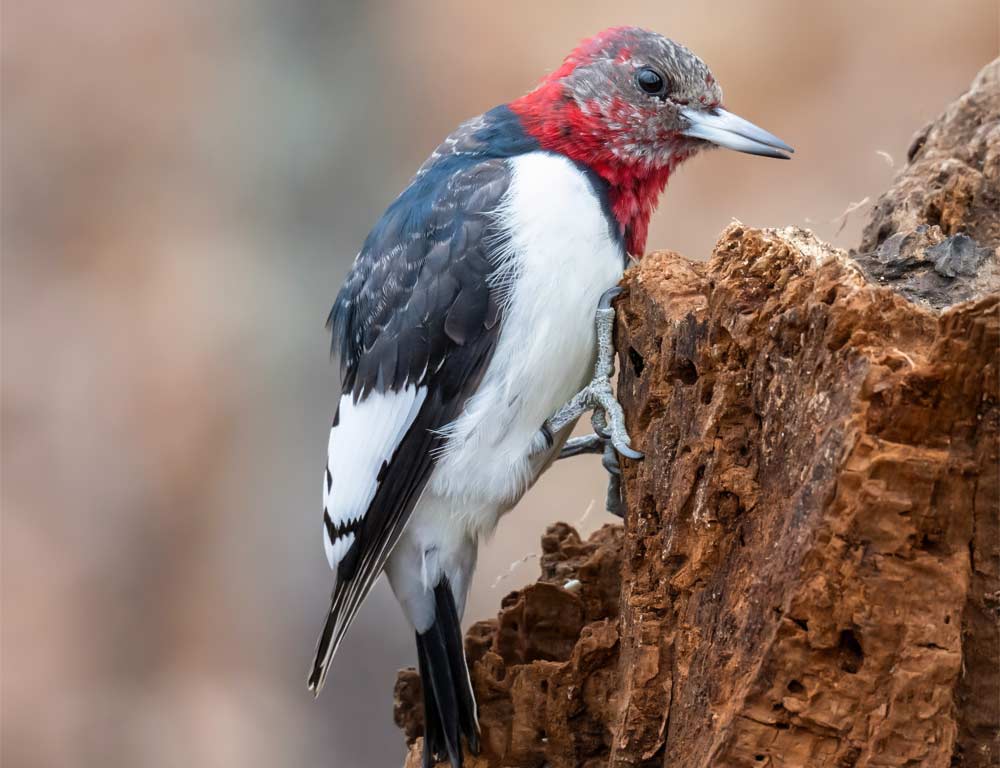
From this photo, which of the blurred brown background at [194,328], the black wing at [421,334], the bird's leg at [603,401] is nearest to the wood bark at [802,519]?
the bird's leg at [603,401]

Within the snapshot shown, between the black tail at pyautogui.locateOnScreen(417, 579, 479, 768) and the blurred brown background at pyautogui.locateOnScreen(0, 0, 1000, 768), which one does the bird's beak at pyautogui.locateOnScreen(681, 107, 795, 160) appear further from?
the blurred brown background at pyautogui.locateOnScreen(0, 0, 1000, 768)

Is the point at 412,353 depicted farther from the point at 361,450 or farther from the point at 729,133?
the point at 729,133

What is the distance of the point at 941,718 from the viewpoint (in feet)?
5.97

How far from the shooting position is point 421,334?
2.99 meters

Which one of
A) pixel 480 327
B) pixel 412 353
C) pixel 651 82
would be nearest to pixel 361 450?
pixel 412 353

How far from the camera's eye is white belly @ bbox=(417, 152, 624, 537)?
2873 mm

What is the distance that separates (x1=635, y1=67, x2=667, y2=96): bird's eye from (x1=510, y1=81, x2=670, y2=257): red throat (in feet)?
0.40

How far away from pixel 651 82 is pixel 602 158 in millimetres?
263

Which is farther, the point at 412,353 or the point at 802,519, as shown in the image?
the point at 412,353

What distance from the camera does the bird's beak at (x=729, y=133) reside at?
124 inches

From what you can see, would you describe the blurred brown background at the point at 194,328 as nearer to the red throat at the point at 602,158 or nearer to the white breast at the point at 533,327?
the red throat at the point at 602,158

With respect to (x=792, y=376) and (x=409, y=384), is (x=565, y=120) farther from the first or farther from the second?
(x=792, y=376)

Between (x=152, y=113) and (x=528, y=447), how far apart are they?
3.83 metres

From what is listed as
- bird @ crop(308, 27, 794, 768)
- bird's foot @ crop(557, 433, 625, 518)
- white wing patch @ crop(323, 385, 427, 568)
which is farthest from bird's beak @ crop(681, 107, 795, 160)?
white wing patch @ crop(323, 385, 427, 568)
